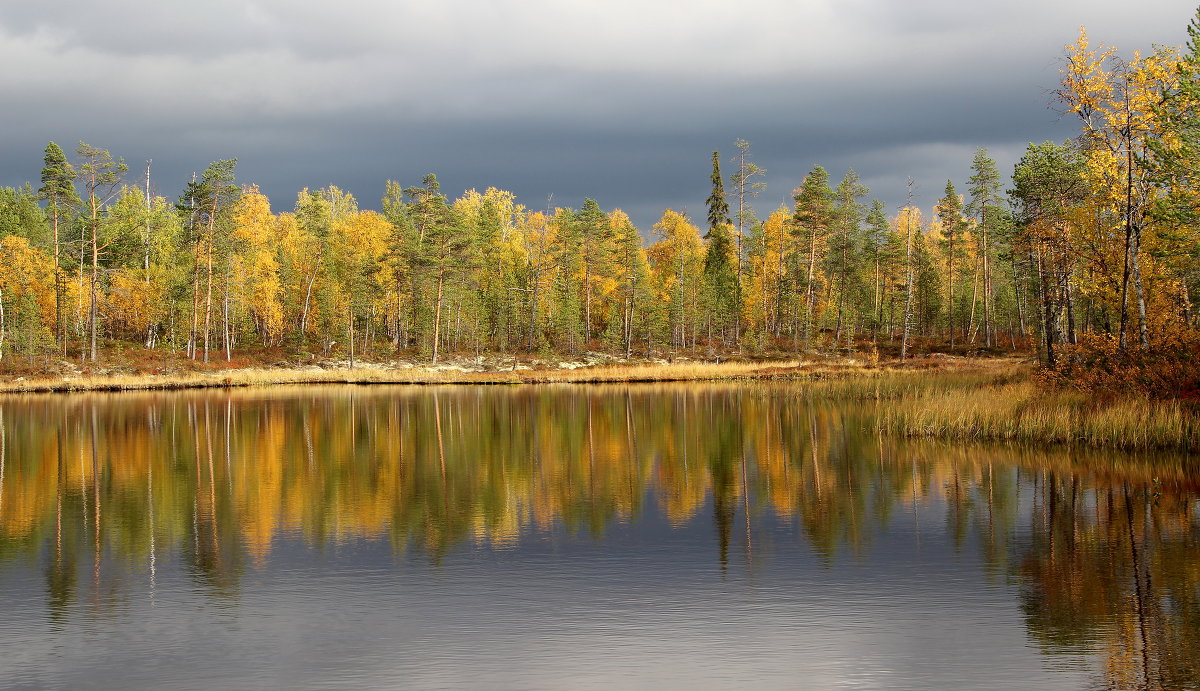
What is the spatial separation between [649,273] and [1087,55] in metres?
74.3

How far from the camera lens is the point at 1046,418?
29484 millimetres

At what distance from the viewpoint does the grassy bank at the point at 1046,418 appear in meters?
26.5

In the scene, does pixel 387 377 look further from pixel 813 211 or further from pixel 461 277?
pixel 813 211

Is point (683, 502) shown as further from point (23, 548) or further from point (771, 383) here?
point (771, 383)

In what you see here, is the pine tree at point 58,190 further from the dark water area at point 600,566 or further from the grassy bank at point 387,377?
the dark water area at point 600,566

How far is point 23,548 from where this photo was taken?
16.8m

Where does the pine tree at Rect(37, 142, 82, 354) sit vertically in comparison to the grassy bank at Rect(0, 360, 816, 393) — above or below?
above

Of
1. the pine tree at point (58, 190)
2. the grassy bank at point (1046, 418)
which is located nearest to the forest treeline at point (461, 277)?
the pine tree at point (58, 190)

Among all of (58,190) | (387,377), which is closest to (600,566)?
(387,377)

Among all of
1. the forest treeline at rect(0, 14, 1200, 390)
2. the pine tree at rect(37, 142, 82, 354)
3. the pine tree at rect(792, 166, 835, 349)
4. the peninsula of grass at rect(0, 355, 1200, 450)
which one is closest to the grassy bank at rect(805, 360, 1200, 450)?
the peninsula of grass at rect(0, 355, 1200, 450)

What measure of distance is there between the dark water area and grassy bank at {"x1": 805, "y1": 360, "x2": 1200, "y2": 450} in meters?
1.38

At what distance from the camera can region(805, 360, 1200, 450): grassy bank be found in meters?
26.5

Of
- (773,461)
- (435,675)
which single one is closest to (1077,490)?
(773,461)

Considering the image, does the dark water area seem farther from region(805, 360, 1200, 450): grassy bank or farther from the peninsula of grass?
the peninsula of grass
